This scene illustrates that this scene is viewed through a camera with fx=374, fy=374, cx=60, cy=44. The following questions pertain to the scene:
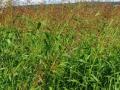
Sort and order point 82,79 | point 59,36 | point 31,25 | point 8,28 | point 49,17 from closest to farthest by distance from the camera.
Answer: point 82,79
point 59,36
point 31,25
point 8,28
point 49,17

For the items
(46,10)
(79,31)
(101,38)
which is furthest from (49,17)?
(101,38)

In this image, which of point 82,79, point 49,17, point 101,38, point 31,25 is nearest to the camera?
point 82,79

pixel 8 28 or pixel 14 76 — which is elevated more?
pixel 8 28

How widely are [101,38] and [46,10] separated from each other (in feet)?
5.70

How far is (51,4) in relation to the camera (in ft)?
17.6

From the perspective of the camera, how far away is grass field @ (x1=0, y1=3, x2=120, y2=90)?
133 inches

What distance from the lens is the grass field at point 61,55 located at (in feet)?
11.1

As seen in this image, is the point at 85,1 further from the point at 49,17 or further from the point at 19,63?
the point at 19,63

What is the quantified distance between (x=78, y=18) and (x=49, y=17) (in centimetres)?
77

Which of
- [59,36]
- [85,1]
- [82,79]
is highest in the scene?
[85,1]

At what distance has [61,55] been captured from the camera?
11.6 ft

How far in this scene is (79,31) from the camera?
4.30 meters

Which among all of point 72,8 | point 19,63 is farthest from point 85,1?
point 19,63

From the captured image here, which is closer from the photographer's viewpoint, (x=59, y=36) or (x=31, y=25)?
(x=59, y=36)
